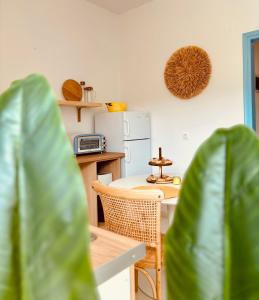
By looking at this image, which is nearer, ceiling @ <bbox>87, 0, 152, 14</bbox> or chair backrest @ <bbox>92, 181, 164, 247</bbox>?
chair backrest @ <bbox>92, 181, 164, 247</bbox>

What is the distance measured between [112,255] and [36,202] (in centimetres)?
53

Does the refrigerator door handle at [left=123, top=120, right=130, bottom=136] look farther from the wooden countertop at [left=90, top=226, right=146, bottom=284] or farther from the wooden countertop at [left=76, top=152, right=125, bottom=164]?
the wooden countertop at [left=90, top=226, right=146, bottom=284]

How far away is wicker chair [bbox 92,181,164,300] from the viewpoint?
4.90 feet

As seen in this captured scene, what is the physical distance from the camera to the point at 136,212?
5.06 feet

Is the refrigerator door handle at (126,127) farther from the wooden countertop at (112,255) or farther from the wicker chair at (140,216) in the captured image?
the wooden countertop at (112,255)

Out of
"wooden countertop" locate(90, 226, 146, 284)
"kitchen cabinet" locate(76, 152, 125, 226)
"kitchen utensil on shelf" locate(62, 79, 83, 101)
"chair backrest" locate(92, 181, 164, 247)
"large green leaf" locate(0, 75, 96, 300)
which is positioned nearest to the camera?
"large green leaf" locate(0, 75, 96, 300)

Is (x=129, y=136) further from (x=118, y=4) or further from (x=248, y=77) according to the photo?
(x=118, y=4)

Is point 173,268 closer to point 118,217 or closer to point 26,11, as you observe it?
point 118,217

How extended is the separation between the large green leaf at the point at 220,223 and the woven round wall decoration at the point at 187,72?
2.83 meters

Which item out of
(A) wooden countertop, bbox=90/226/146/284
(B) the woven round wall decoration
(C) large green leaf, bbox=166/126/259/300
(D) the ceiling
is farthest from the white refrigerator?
(C) large green leaf, bbox=166/126/259/300

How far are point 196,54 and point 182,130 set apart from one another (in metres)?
0.85

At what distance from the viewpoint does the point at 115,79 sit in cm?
372

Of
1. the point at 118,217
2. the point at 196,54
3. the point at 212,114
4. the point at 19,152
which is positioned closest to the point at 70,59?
the point at 196,54

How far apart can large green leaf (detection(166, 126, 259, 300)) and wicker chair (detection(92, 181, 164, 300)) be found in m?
1.17
